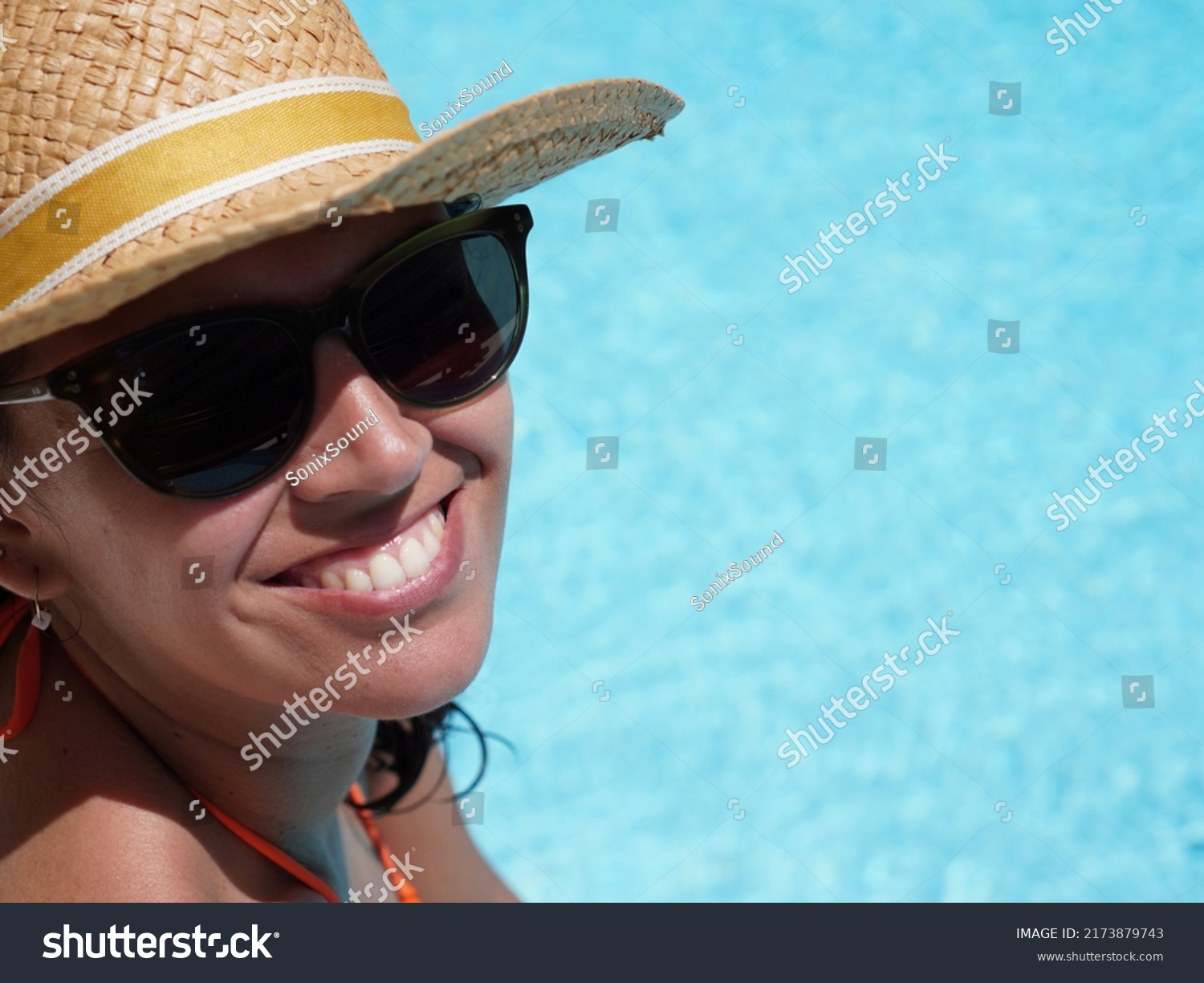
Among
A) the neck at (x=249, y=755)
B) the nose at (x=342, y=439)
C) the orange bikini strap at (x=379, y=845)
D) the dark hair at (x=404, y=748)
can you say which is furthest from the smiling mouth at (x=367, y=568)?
the orange bikini strap at (x=379, y=845)

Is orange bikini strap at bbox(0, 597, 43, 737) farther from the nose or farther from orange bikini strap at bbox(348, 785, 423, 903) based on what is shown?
orange bikini strap at bbox(348, 785, 423, 903)

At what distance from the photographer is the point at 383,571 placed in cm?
148

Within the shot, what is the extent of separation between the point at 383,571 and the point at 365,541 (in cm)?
5

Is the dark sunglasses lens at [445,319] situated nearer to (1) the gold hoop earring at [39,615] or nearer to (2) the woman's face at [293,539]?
(2) the woman's face at [293,539]

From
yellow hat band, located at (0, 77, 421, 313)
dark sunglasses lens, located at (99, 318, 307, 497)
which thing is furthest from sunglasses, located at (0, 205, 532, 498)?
yellow hat band, located at (0, 77, 421, 313)

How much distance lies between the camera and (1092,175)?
4.92 metres

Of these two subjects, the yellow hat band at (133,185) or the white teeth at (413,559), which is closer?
the yellow hat band at (133,185)

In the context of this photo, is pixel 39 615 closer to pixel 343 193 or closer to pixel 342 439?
pixel 342 439

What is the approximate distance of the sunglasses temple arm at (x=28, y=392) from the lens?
1270 millimetres

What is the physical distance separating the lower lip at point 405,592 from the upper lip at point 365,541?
3 cm

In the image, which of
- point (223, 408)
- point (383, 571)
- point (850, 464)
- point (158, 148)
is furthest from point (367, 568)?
point (850, 464)

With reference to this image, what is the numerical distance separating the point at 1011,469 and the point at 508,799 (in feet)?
7.41
